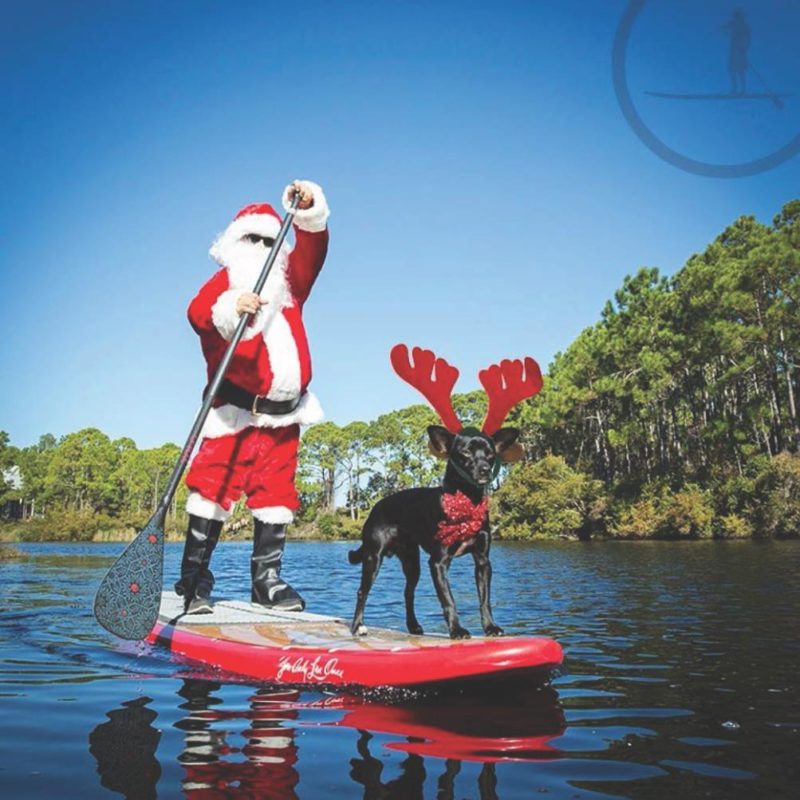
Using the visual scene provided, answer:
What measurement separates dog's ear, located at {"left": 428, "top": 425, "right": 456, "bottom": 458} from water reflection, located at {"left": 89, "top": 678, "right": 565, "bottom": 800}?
1.31 meters

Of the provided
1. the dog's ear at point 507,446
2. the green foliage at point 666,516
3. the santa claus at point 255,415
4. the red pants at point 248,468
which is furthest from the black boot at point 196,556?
the green foliage at point 666,516

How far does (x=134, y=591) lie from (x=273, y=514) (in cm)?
149

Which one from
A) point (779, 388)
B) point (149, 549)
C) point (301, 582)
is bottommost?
point (301, 582)

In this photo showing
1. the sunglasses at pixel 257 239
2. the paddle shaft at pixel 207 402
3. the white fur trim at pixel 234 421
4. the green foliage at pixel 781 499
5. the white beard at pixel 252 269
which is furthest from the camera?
the green foliage at pixel 781 499

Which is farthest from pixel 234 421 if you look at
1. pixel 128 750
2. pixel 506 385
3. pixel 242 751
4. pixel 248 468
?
pixel 242 751

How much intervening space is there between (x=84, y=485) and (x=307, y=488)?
22540mm

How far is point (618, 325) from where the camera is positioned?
128ft

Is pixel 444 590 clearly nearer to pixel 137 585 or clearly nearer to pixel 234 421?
pixel 137 585

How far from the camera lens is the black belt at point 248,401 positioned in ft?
18.4

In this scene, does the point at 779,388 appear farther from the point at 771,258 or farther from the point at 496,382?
the point at 496,382

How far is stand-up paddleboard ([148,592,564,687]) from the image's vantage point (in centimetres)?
317

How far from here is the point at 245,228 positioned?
6023 millimetres

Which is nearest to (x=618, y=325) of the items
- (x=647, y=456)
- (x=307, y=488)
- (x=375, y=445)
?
(x=647, y=456)

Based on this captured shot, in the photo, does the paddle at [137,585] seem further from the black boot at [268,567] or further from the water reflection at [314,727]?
the black boot at [268,567]
